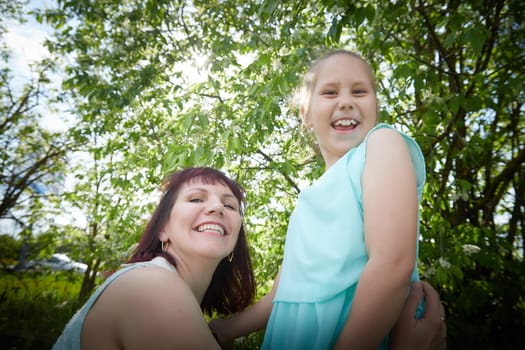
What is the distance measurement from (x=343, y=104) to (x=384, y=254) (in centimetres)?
58

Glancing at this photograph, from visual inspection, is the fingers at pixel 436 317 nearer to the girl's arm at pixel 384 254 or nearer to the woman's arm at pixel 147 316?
the girl's arm at pixel 384 254

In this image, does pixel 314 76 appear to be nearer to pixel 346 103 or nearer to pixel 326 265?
pixel 346 103

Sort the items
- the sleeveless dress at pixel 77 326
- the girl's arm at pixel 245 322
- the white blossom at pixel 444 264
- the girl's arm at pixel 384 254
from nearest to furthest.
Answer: the girl's arm at pixel 384 254
the sleeveless dress at pixel 77 326
the girl's arm at pixel 245 322
the white blossom at pixel 444 264

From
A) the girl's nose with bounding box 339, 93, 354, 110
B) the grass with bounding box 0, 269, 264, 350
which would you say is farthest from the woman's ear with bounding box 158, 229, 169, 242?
the grass with bounding box 0, 269, 264, 350

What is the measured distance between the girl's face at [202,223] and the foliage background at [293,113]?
89 centimetres

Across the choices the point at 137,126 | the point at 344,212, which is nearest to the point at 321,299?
the point at 344,212

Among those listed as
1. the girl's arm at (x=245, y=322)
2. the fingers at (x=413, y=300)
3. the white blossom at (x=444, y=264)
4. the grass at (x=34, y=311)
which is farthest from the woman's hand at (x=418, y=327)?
the grass at (x=34, y=311)

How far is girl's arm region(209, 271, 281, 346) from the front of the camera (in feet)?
4.53

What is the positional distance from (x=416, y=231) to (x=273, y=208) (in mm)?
4356

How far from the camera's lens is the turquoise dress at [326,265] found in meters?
0.86

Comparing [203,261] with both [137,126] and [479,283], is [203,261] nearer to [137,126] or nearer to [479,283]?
[479,283]

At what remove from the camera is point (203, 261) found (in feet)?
4.76

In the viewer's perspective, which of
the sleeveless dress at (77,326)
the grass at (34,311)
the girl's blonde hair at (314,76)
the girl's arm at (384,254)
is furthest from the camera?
the grass at (34,311)

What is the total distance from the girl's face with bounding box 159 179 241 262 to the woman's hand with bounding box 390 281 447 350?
804 millimetres
